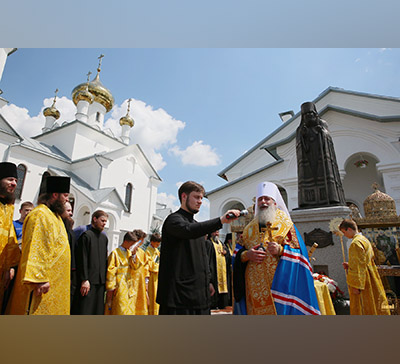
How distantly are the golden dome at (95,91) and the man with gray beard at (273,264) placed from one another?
25693mm

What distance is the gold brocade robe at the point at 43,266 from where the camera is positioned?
2.00 m

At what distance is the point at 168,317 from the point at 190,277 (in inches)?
15.6

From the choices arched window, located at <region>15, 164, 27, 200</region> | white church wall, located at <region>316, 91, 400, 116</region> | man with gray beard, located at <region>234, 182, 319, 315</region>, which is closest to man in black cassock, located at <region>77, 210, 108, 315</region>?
man with gray beard, located at <region>234, 182, 319, 315</region>

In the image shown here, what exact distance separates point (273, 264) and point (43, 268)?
1.92 m

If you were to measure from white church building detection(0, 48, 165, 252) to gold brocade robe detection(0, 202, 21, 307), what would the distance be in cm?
1074

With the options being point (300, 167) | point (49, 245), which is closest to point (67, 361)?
point (49, 245)

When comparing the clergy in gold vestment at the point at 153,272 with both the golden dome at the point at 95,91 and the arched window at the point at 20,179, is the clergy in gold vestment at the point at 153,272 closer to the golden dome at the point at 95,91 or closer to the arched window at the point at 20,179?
the arched window at the point at 20,179

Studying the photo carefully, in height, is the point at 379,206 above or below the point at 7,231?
above

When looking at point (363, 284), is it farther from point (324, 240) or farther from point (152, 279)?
point (152, 279)

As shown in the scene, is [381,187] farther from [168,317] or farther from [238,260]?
[168,317]

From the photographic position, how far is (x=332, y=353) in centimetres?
212

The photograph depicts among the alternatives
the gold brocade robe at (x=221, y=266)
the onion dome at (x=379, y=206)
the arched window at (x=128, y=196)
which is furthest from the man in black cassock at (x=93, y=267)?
the arched window at (x=128, y=196)

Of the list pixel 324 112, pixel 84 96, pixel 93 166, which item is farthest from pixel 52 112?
pixel 324 112

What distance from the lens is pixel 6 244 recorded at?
2320mm
